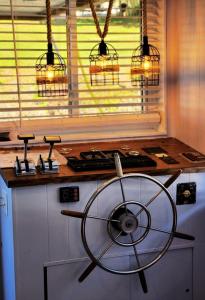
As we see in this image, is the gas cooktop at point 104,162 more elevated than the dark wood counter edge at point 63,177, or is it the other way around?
the gas cooktop at point 104,162

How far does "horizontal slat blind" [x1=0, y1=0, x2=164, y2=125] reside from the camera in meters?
2.95

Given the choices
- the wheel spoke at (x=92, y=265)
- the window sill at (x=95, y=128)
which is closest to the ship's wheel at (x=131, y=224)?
the wheel spoke at (x=92, y=265)

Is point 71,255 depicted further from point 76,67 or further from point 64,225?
point 76,67

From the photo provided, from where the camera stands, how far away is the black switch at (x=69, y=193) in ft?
7.66

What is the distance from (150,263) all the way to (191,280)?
1.26ft

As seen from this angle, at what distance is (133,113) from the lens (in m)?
3.20

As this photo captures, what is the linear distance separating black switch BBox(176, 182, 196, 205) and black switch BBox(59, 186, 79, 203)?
0.49 meters

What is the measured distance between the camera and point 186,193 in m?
2.50

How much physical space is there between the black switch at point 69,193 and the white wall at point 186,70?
32.7 inches

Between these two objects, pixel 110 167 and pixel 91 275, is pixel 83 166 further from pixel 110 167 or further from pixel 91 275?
pixel 91 275

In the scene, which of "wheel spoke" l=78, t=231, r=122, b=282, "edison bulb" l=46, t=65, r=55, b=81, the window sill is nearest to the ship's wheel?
"wheel spoke" l=78, t=231, r=122, b=282

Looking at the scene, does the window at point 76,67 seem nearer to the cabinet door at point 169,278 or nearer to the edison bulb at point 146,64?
the edison bulb at point 146,64

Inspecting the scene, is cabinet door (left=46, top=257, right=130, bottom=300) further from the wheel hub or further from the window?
the window

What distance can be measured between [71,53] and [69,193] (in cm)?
102
